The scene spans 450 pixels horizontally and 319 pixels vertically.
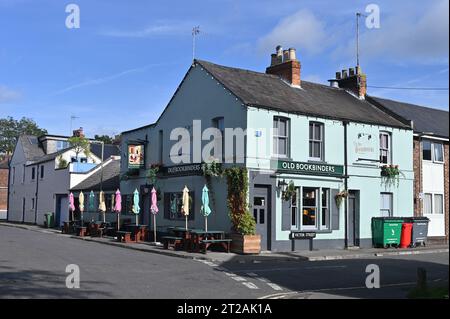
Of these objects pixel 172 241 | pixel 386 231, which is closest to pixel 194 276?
pixel 172 241

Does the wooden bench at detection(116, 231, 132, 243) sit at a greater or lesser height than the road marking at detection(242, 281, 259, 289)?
greater

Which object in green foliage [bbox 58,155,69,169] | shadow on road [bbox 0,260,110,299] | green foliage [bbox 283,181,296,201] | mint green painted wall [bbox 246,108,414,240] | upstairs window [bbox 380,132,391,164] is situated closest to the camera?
shadow on road [bbox 0,260,110,299]

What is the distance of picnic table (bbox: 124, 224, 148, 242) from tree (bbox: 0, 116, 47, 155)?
75.9 metres

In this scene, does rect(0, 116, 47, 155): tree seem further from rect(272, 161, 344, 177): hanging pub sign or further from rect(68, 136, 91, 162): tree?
rect(272, 161, 344, 177): hanging pub sign

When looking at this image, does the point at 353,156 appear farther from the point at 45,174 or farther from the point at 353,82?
the point at 45,174

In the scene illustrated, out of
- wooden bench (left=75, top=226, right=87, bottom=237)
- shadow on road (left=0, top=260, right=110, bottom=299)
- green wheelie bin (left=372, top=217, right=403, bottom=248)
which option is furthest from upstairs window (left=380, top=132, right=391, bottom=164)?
shadow on road (left=0, top=260, right=110, bottom=299)

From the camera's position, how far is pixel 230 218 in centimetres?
2144

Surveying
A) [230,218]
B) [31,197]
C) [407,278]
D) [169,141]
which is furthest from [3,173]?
[407,278]

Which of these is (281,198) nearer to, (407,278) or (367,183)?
(367,183)

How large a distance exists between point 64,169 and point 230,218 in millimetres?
22776

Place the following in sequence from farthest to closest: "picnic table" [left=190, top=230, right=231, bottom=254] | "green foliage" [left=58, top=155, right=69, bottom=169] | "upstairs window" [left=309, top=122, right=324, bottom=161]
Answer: "green foliage" [left=58, top=155, right=69, bottom=169]
"upstairs window" [left=309, top=122, right=324, bottom=161]
"picnic table" [left=190, top=230, right=231, bottom=254]

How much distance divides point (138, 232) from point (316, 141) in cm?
943

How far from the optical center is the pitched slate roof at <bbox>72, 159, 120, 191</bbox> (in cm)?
3472

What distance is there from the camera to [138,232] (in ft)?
84.3
